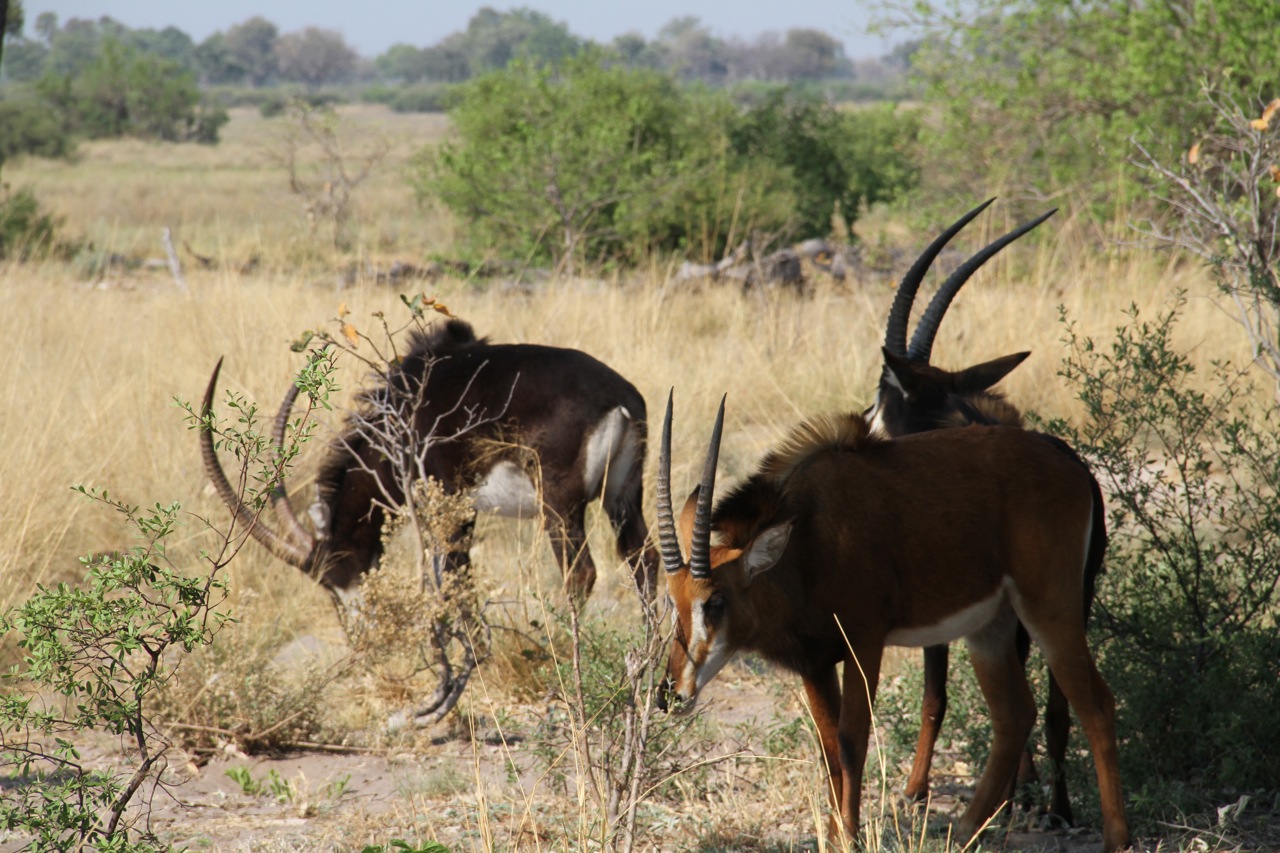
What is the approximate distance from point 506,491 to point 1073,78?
9.97m

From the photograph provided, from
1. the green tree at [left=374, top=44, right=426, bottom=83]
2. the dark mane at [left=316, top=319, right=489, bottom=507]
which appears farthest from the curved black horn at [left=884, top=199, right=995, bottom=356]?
the green tree at [left=374, top=44, right=426, bottom=83]

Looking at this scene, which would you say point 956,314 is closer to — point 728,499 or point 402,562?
point 402,562

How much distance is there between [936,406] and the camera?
448 centimetres

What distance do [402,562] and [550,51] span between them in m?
96.3

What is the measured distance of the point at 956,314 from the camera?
32.1ft

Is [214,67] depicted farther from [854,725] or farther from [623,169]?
[854,725]

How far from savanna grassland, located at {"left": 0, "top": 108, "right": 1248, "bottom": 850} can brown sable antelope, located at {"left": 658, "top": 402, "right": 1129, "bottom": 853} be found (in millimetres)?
326

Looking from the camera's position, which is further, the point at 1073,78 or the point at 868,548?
the point at 1073,78

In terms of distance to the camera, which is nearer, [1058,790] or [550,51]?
[1058,790]

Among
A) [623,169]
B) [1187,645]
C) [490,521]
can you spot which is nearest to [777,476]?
[1187,645]

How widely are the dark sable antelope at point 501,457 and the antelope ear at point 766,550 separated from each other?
221cm

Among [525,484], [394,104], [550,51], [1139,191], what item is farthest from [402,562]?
[550,51]

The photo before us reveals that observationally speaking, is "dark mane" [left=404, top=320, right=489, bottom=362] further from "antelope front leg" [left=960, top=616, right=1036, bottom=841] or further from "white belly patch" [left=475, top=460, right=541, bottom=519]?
"antelope front leg" [left=960, top=616, right=1036, bottom=841]

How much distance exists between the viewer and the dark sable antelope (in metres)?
5.71
